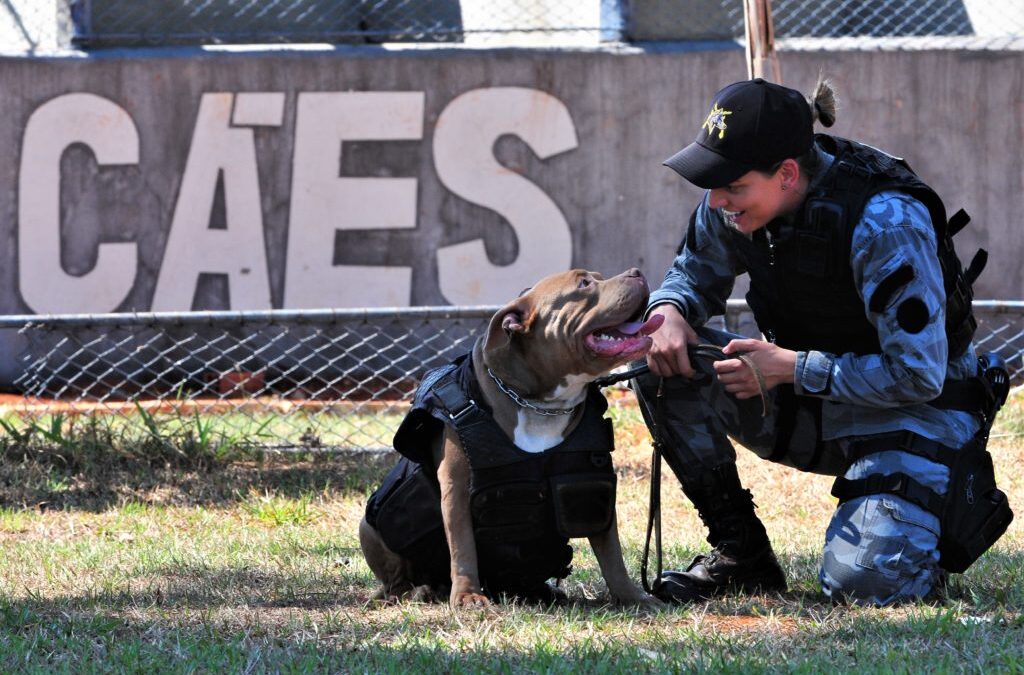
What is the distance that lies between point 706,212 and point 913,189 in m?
0.70

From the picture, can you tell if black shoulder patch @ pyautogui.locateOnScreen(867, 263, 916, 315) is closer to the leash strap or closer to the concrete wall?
the leash strap

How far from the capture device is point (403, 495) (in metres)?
4.01

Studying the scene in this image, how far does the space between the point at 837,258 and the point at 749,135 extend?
466 mm

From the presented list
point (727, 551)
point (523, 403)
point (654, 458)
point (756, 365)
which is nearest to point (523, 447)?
point (523, 403)

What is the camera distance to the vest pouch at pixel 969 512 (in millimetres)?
3936

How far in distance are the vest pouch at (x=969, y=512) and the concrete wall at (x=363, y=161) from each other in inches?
197

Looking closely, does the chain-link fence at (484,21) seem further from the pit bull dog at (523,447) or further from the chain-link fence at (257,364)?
the pit bull dog at (523,447)

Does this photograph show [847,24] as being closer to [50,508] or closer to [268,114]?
[268,114]

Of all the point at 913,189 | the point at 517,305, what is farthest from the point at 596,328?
the point at 913,189

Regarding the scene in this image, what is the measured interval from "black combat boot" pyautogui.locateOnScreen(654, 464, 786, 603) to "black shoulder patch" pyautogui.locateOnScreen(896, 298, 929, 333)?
2.60 feet

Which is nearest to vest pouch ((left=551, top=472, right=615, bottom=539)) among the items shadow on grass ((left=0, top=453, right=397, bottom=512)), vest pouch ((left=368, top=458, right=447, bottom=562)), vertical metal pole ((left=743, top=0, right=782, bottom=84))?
vest pouch ((left=368, top=458, right=447, bottom=562))

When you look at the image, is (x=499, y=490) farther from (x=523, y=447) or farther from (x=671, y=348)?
(x=671, y=348)

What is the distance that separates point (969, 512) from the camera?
3.95 m

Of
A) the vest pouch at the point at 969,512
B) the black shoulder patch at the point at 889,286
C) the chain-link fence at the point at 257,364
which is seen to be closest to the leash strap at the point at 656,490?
the black shoulder patch at the point at 889,286
